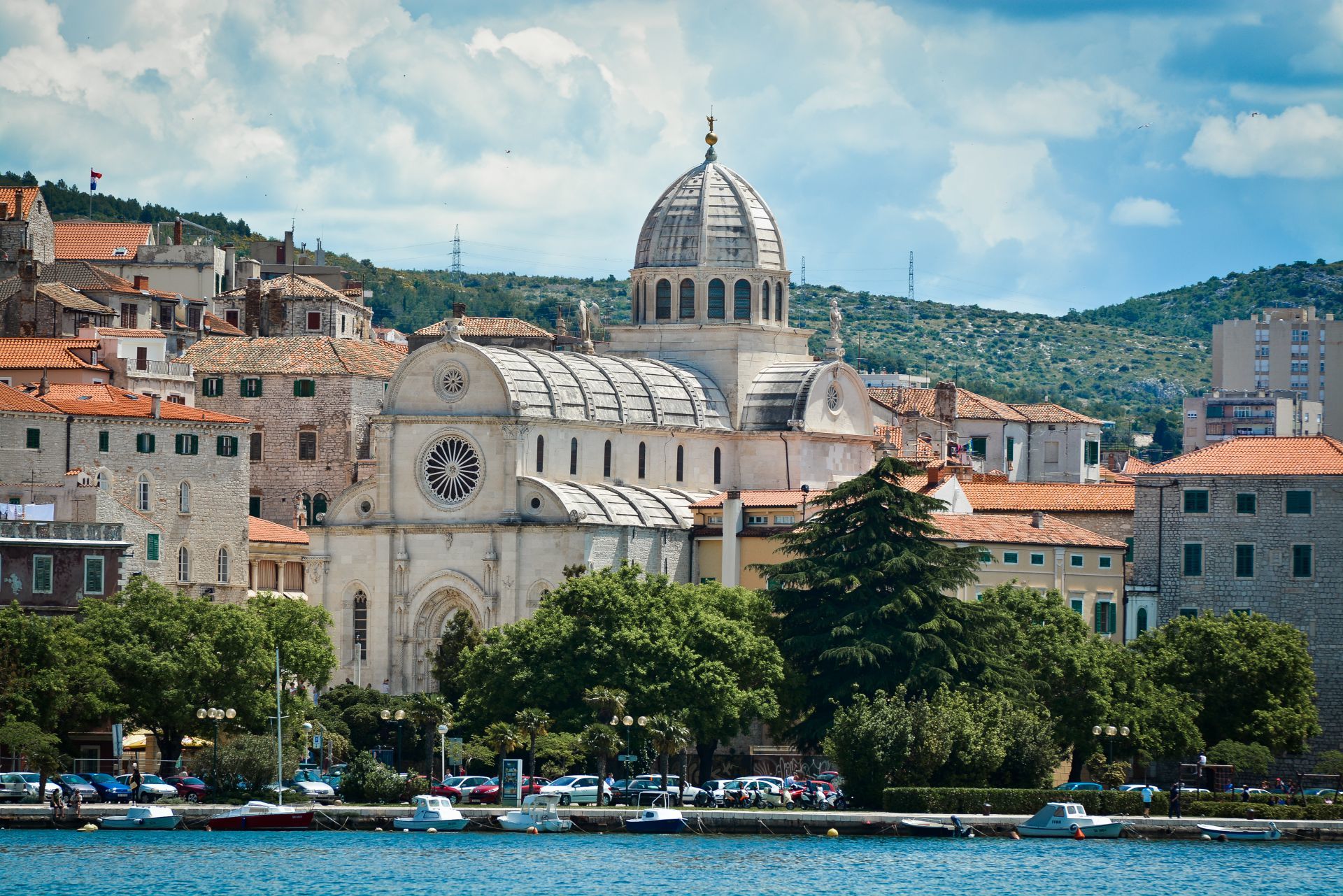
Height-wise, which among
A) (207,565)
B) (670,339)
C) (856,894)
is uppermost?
(670,339)

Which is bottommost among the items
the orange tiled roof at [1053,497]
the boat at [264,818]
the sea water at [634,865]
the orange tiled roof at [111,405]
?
the sea water at [634,865]

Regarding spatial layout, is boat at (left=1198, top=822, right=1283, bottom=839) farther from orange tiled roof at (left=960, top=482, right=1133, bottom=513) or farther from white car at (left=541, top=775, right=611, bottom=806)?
orange tiled roof at (left=960, top=482, right=1133, bottom=513)

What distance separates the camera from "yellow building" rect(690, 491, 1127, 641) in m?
106

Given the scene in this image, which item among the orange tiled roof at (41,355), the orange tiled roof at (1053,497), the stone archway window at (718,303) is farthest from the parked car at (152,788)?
the stone archway window at (718,303)

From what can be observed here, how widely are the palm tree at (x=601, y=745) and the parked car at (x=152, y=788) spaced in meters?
11.9

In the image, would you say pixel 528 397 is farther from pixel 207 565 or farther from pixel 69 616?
pixel 69 616

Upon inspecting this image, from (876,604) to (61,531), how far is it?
25.8 metres

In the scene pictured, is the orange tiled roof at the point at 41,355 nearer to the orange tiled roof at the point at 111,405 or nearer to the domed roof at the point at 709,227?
the orange tiled roof at the point at 111,405

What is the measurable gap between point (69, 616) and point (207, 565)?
671 inches

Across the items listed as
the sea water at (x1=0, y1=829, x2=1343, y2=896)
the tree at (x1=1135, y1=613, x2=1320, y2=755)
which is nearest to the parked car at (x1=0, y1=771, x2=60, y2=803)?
the sea water at (x1=0, y1=829, x2=1343, y2=896)

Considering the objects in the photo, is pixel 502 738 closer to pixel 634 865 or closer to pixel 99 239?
pixel 634 865

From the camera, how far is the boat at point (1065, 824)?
8275 cm

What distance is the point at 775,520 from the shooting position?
110250 mm

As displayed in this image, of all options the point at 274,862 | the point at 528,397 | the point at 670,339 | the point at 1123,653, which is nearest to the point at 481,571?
the point at 528,397
